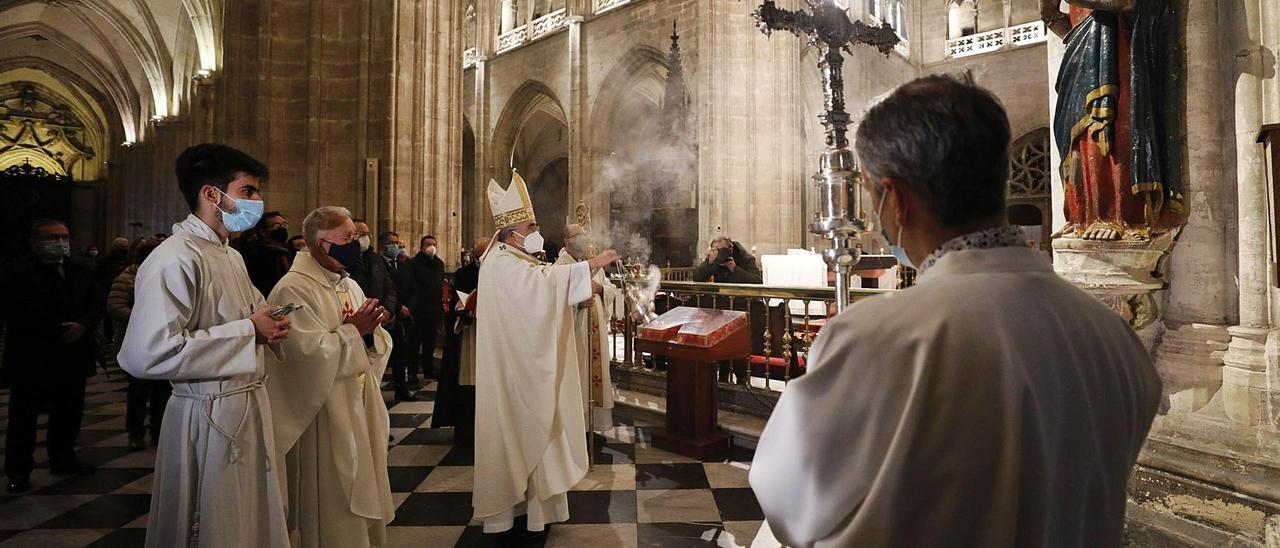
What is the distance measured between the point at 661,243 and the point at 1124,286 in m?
14.5

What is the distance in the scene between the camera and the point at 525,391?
114 inches

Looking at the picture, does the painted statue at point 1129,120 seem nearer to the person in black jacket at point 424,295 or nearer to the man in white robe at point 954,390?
the man in white robe at point 954,390

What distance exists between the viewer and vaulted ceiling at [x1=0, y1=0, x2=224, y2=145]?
48.2 ft

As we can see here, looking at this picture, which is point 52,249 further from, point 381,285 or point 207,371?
point 207,371

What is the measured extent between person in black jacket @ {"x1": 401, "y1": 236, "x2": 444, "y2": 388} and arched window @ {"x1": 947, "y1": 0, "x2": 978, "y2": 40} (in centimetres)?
1834

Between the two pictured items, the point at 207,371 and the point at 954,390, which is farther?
the point at 207,371

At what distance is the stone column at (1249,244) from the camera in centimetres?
249

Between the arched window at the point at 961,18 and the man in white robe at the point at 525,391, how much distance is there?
20.1 meters

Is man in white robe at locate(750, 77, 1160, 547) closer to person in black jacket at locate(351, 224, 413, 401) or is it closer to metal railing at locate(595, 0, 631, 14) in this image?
person in black jacket at locate(351, 224, 413, 401)

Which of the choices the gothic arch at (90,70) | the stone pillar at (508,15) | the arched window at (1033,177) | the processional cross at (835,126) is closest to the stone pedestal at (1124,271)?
the processional cross at (835,126)

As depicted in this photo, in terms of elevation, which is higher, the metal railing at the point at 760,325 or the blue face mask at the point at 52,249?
the blue face mask at the point at 52,249

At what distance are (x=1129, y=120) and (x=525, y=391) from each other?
279 cm

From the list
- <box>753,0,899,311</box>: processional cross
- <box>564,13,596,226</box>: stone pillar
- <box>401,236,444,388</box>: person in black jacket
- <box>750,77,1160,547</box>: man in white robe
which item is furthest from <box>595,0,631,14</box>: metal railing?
<box>750,77,1160,547</box>: man in white robe

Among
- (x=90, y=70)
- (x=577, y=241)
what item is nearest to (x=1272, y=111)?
(x=577, y=241)
